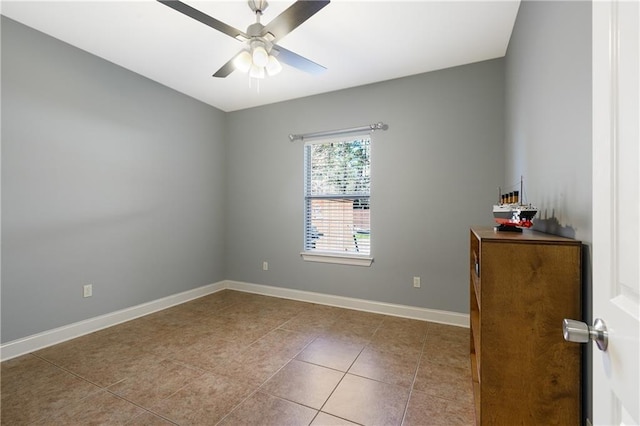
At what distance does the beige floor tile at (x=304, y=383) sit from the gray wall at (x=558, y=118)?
1.33m

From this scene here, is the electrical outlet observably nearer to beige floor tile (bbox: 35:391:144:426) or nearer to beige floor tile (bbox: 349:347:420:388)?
beige floor tile (bbox: 35:391:144:426)

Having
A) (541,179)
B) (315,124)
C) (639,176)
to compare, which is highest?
(315,124)

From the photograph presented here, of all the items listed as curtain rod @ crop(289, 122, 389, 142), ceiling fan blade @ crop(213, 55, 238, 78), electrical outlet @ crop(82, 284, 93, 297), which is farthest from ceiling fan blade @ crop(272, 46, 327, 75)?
electrical outlet @ crop(82, 284, 93, 297)

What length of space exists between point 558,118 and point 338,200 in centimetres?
240

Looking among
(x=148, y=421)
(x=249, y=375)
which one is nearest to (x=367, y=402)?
(x=249, y=375)

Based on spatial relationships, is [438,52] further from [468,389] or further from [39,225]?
[39,225]

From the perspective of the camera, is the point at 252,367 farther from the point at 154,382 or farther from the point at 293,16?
the point at 293,16

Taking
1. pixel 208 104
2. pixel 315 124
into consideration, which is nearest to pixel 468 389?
pixel 315 124

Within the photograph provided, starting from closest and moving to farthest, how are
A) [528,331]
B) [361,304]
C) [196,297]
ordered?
[528,331], [361,304], [196,297]

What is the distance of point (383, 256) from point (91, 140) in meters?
3.24

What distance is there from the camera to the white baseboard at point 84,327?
2.20 meters

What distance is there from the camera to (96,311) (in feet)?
8.87

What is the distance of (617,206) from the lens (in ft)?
1.74

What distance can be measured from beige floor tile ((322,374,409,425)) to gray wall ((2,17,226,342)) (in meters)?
2.52
